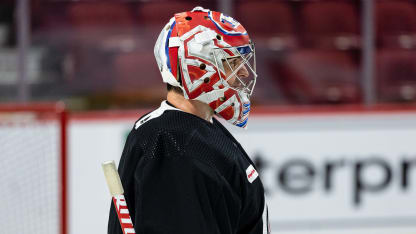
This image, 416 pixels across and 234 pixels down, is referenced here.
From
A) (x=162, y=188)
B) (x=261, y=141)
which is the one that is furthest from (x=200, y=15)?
(x=261, y=141)

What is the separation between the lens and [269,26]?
4941 mm

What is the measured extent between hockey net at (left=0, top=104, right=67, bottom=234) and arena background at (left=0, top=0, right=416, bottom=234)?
318 millimetres

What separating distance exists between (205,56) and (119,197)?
1.12 feet

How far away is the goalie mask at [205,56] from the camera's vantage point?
1.84 metres

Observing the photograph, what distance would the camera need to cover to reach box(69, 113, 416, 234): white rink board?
15.3ft

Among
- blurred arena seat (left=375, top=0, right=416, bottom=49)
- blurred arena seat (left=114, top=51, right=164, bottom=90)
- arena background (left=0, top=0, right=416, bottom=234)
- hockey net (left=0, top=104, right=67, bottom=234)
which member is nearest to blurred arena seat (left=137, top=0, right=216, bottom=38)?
arena background (left=0, top=0, right=416, bottom=234)

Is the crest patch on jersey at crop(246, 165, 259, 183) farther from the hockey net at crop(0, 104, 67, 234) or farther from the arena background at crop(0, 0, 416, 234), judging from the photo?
the arena background at crop(0, 0, 416, 234)

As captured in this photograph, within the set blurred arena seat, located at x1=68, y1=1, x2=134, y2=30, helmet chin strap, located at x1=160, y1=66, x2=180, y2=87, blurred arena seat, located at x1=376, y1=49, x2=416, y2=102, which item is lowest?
blurred arena seat, located at x1=376, y1=49, x2=416, y2=102

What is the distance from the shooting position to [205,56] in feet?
6.09

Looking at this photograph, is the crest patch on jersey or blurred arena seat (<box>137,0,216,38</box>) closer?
the crest patch on jersey

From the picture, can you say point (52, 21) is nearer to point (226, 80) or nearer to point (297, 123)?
point (297, 123)

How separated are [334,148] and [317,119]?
0.18 metres

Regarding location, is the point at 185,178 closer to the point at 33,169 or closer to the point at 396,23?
the point at 33,169

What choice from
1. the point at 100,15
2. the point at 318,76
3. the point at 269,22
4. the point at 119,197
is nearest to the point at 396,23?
the point at 318,76
